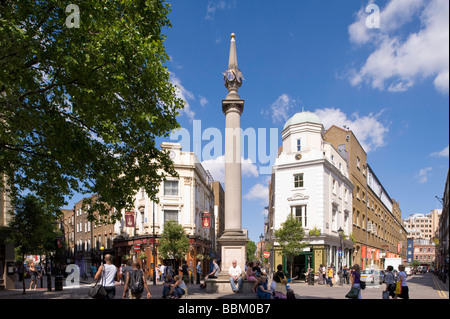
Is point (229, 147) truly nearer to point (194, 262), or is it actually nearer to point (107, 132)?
point (107, 132)

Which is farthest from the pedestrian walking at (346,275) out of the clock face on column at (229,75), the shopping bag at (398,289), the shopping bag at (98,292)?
the shopping bag at (98,292)

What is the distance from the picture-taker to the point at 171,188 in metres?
47.0

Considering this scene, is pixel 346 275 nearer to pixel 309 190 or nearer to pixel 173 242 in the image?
pixel 309 190

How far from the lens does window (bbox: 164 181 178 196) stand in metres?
46.8

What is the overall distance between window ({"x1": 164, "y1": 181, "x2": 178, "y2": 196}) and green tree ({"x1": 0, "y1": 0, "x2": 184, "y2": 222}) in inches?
1140

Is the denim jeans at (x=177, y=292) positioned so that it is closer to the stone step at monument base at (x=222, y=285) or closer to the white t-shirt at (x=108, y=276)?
the white t-shirt at (x=108, y=276)

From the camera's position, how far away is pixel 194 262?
47219mm

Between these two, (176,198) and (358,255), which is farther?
(358,255)

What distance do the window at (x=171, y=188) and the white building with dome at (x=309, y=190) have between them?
476 inches

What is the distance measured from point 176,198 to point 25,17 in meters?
34.8

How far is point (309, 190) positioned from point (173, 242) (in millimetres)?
15149

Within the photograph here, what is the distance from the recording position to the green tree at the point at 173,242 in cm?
4141

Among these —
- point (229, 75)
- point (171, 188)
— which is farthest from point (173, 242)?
point (229, 75)
